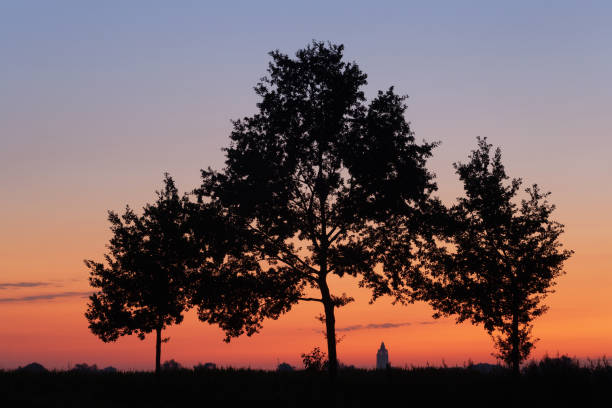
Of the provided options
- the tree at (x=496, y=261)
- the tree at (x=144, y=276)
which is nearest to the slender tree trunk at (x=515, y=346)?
the tree at (x=496, y=261)

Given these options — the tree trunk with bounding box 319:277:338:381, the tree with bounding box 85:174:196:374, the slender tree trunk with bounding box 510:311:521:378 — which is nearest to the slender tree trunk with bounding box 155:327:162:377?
the tree with bounding box 85:174:196:374

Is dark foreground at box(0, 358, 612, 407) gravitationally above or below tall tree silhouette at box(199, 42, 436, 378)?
below

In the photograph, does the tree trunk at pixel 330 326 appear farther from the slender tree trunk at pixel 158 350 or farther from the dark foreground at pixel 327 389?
the slender tree trunk at pixel 158 350

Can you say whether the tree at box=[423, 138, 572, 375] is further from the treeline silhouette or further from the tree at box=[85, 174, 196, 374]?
the tree at box=[85, 174, 196, 374]

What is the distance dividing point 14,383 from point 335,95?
71.1ft

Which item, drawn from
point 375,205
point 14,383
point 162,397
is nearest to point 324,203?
point 375,205

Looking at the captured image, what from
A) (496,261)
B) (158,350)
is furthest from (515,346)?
(158,350)

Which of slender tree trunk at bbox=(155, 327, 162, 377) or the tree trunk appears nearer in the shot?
the tree trunk

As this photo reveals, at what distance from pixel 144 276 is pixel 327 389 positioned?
522 inches

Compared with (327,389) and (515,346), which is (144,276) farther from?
(515,346)

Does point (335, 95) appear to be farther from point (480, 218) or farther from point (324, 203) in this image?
point (480, 218)

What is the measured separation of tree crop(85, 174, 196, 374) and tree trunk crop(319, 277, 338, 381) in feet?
25.5

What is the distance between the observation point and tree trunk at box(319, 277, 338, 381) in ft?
108

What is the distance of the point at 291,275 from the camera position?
3409 cm
